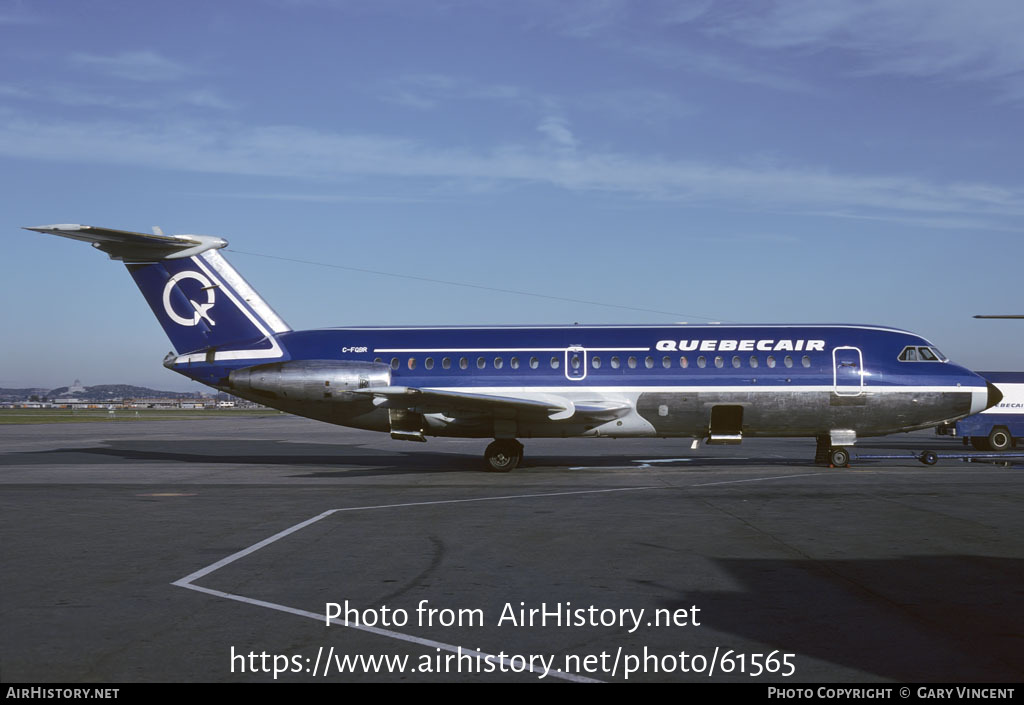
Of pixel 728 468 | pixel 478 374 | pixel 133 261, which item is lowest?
pixel 728 468

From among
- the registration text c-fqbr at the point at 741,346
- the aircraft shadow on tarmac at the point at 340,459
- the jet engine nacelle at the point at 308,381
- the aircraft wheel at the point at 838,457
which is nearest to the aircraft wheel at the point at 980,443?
the aircraft shadow on tarmac at the point at 340,459

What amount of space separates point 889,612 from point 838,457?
17753 millimetres

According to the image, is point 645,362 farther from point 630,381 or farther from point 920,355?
point 920,355

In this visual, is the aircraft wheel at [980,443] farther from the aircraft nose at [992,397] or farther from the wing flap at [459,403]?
the wing flap at [459,403]

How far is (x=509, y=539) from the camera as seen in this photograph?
12508mm

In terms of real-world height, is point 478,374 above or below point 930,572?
above

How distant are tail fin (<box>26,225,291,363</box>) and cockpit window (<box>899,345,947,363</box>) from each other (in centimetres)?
1865

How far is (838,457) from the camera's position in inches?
979

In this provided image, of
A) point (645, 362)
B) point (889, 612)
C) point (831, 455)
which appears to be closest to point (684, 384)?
point (645, 362)

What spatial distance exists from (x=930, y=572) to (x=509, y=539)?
557cm

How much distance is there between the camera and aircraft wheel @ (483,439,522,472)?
24469 millimetres

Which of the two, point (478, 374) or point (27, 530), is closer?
point (27, 530)

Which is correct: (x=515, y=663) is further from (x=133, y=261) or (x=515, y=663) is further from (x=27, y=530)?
(x=133, y=261)
